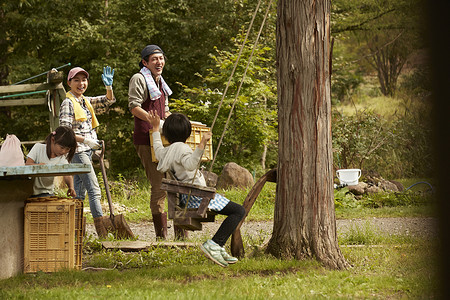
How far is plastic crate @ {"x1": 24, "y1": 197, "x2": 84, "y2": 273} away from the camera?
4473 millimetres

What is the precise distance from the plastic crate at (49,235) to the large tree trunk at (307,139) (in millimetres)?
1774

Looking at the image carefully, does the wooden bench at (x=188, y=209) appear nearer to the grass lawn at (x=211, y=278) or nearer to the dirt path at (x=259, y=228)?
the grass lawn at (x=211, y=278)

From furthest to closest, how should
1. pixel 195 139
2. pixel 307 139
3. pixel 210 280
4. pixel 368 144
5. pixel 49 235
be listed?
pixel 368 144, pixel 195 139, pixel 307 139, pixel 49 235, pixel 210 280

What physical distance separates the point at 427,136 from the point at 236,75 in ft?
40.2

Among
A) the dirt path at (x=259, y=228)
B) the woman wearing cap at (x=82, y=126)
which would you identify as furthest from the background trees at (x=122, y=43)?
the woman wearing cap at (x=82, y=126)

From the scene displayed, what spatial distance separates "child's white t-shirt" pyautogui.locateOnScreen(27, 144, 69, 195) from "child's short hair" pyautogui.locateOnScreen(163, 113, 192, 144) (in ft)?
3.33

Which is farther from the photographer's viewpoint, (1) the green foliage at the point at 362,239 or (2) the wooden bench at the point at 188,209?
(1) the green foliage at the point at 362,239

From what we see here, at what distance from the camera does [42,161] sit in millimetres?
4945

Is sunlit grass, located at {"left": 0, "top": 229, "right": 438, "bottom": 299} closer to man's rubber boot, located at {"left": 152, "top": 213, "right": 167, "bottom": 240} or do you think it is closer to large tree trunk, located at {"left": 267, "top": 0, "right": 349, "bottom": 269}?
large tree trunk, located at {"left": 267, "top": 0, "right": 349, "bottom": 269}

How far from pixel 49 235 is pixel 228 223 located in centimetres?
146

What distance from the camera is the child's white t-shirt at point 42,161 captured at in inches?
193

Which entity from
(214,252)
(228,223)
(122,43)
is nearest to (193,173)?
(228,223)

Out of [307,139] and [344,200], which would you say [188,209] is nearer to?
[307,139]

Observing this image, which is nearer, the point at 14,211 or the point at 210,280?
the point at 210,280
